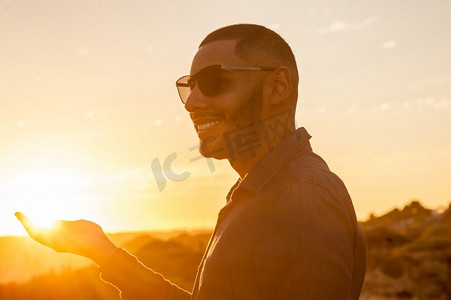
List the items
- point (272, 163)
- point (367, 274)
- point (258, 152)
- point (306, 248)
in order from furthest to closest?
point (367, 274), point (258, 152), point (272, 163), point (306, 248)

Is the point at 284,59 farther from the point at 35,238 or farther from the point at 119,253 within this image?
the point at 35,238

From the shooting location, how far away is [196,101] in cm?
321

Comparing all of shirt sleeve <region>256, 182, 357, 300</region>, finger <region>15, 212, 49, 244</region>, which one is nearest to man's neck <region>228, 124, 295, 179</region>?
shirt sleeve <region>256, 182, 357, 300</region>

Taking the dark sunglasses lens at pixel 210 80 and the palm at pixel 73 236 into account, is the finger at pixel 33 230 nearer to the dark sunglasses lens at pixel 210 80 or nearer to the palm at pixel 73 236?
the palm at pixel 73 236

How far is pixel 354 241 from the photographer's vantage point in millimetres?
2756

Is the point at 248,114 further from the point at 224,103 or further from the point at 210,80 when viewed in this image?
the point at 210,80

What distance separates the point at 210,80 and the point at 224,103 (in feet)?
0.49

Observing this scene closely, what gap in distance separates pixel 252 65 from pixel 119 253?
128cm

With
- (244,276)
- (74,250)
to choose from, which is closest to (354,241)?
(244,276)

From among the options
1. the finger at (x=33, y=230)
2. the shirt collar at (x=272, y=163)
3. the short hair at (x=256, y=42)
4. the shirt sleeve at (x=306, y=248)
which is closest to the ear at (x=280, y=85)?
the short hair at (x=256, y=42)

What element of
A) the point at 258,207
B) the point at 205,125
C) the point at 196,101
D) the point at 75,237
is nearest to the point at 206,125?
the point at 205,125

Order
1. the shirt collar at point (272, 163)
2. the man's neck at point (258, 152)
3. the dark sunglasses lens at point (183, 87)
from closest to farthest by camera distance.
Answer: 1. the shirt collar at point (272, 163)
2. the man's neck at point (258, 152)
3. the dark sunglasses lens at point (183, 87)

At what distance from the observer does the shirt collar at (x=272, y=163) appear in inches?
107

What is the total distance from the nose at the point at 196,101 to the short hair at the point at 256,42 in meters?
0.29
